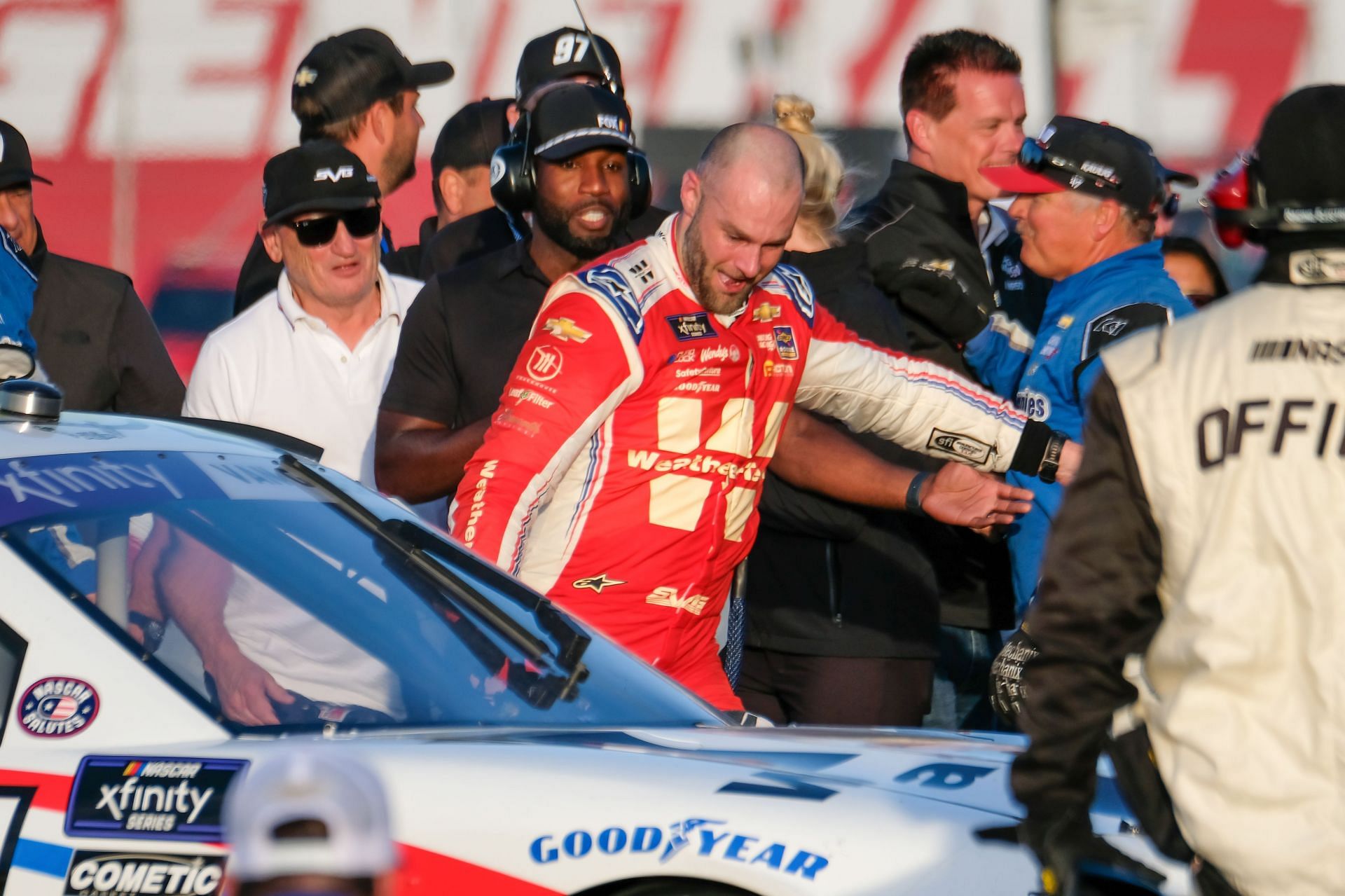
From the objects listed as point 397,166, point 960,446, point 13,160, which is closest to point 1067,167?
point 960,446

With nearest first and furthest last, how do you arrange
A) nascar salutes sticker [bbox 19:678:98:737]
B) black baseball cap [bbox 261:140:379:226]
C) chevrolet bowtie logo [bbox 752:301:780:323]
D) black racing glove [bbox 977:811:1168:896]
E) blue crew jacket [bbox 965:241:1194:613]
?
black racing glove [bbox 977:811:1168:896] < nascar salutes sticker [bbox 19:678:98:737] < chevrolet bowtie logo [bbox 752:301:780:323] < blue crew jacket [bbox 965:241:1194:613] < black baseball cap [bbox 261:140:379:226]

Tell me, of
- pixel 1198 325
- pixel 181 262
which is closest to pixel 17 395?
pixel 1198 325

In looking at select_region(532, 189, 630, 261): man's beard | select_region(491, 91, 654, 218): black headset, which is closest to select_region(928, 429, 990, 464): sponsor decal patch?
select_region(532, 189, 630, 261): man's beard

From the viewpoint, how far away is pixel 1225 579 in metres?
2.34

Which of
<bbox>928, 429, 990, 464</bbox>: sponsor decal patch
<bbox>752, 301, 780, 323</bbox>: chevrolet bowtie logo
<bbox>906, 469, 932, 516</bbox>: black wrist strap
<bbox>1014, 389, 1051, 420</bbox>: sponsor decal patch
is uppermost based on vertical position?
<bbox>752, 301, 780, 323</bbox>: chevrolet bowtie logo

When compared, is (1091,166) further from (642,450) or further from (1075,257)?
(642,450)

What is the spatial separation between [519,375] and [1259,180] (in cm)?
192

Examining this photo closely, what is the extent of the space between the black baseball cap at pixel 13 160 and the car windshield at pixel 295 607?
265cm

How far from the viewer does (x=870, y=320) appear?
201 inches

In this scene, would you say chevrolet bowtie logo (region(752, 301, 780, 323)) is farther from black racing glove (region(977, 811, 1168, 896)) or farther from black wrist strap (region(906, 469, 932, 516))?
black racing glove (region(977, 811, 1168, 896))

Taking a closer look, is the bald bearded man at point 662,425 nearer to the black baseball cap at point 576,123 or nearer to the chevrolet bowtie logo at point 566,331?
the chevrolet bowtie logo at point 566,331

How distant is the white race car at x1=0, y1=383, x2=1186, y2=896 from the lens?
2811mm

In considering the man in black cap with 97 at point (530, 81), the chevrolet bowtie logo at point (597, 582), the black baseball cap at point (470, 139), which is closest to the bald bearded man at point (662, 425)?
the chevrolet bowtie logo at point (597, 582)

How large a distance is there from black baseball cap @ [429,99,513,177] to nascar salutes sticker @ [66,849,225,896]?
4001mm
